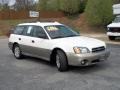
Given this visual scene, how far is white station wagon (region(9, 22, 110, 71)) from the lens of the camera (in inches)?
333

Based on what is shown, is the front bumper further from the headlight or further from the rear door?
the rear door

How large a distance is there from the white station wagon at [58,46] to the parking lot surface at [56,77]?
355 mm

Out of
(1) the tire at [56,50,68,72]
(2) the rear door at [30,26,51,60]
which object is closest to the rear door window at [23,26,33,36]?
(2) the rear door at [30,26,51,60]

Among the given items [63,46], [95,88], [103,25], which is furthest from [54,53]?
[103,25]

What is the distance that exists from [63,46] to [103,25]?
24663 mm

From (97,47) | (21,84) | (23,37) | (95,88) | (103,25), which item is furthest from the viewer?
(103,25)

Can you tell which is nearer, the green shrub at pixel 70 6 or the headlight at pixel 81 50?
the headlight at pixel 81 50

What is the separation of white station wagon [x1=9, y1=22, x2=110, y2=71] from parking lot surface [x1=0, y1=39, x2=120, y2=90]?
355 mm

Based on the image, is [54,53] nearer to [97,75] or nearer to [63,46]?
[63,46]

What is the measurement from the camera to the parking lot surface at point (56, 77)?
709cm

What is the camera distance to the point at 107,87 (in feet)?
22.4

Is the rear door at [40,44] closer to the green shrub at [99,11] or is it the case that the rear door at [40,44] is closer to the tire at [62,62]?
the tire at [62,62]

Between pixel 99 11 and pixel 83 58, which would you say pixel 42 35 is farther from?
pixel 99 11

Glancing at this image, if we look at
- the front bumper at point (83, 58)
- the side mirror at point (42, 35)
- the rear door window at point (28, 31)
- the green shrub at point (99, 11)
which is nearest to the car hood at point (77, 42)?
the front bumper at point (83, 58)
